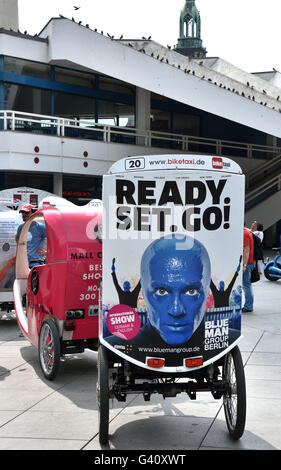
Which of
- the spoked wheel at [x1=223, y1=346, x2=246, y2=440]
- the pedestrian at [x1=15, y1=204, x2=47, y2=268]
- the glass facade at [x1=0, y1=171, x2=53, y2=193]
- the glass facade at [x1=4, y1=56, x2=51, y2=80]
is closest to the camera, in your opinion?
the spoked wheel at [x1=223, y1=346, x2=246, y2=440]

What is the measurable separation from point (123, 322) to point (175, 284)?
0.55 metres

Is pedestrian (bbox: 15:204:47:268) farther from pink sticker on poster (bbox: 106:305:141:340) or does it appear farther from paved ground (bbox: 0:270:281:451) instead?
pink sticker on poster (bbox: 106:305:141:340)

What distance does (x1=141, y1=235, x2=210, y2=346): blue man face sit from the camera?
5.09 metres

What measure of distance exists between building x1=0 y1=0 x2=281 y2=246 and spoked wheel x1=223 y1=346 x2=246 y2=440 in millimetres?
17736

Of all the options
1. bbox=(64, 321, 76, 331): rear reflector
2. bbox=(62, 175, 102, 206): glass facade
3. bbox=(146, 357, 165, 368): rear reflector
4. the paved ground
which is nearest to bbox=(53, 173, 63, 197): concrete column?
bbox=(62, 175, 102, 206): glass facade

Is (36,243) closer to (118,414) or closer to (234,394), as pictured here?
(118,414)

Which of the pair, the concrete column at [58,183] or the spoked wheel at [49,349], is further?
the concrete column at [58,183]

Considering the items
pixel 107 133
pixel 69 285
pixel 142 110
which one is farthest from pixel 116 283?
pixel 142 110

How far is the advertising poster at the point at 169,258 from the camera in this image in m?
5.09

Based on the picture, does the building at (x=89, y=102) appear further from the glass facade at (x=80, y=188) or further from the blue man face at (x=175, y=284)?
the blue man face at (x=175, y=284)

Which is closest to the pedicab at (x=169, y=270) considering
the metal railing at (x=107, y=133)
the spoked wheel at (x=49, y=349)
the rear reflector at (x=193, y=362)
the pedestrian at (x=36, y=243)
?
the rear reflector at (x=193, y=362)

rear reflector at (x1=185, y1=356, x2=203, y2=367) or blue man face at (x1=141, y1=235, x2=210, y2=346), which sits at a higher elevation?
blue man face at (x1=141, y1=235, x2=210, y2=346)

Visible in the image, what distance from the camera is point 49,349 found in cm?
735
